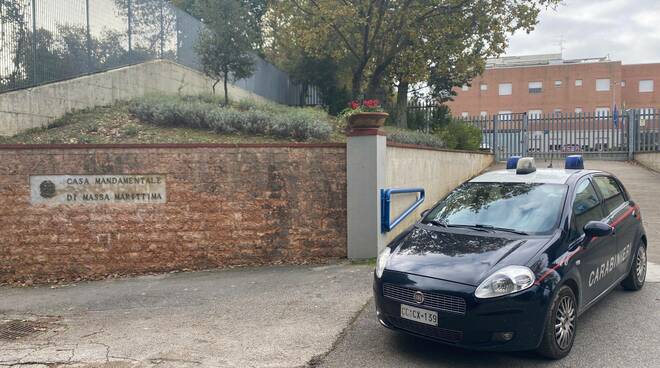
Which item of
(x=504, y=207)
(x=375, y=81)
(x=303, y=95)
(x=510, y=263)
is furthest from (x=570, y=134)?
(x=510, y=263)

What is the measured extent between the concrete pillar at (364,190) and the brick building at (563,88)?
49760mm

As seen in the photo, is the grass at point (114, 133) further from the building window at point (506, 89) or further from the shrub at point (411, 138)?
the building window at point (506, 89)

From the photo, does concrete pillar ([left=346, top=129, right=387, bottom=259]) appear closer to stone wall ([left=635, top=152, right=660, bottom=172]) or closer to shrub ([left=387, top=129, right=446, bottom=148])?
shrub ([left=387, top=129, right=446, bottom=148])

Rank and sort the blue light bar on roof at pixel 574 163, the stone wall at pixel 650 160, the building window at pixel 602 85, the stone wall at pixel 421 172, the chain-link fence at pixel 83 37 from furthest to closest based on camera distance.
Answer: the building window at pixel 602 85, the stone wall at pixel 650 160, the chain-link fence at pixel 83 37, the stone wall at pixel 421 172, the blue light bar on roof at pixel 574 163

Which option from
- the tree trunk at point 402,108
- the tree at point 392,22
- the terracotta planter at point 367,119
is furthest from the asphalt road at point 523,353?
the tree trunk at point 402,108

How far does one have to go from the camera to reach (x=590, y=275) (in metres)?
4.57

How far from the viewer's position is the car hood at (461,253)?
3.96 metres

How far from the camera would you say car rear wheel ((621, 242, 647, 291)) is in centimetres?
583

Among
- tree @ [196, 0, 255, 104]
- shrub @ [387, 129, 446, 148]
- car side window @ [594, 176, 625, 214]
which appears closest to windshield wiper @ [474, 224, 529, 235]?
car side window @ [594, 176, 625, 214]

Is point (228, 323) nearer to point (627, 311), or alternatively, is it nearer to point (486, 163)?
point (627, 311)

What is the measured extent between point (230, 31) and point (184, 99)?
2056 mm

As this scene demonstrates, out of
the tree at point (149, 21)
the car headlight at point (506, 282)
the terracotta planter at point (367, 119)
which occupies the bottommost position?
the car headlight at point (506, 282)

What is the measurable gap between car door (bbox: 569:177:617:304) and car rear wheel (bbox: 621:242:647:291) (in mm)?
952

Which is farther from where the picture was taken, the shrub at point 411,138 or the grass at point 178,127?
the shrub at point 411,138
